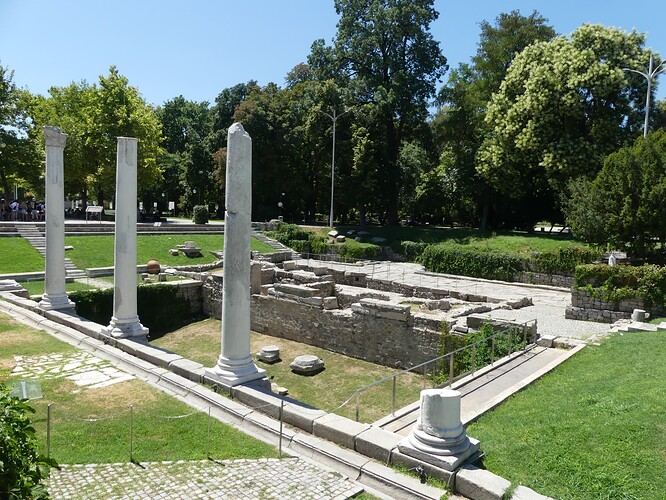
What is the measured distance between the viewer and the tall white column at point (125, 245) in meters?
13.5

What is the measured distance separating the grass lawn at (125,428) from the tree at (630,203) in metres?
18.4

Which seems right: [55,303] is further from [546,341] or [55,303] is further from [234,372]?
[546,341]

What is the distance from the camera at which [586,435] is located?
6.78 meters

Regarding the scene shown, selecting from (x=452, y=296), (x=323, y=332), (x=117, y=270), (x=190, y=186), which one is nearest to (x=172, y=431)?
(x=117, y=270)

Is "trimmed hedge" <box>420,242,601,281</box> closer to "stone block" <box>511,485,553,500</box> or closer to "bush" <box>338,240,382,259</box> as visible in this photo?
"bush" <box>338,240,382,259</box>

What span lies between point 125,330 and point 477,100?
32.1 meters

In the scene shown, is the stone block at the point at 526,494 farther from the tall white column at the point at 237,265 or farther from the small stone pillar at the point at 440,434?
the tall white column at the point at 237,265

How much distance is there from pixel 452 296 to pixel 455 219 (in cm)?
3004

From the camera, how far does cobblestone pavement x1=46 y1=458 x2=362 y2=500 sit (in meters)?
6.08

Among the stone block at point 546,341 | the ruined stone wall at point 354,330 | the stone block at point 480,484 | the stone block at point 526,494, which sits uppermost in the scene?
the stone block at point 526,494

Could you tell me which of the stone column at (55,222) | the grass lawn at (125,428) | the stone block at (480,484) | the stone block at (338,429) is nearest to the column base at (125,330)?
the grass lawn at (125,428)

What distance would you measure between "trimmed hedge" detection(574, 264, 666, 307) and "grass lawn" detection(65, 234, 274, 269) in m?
20.9

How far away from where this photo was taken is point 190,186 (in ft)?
185

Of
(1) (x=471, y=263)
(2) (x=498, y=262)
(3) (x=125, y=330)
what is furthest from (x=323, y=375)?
(1) (x=471, y=263)
